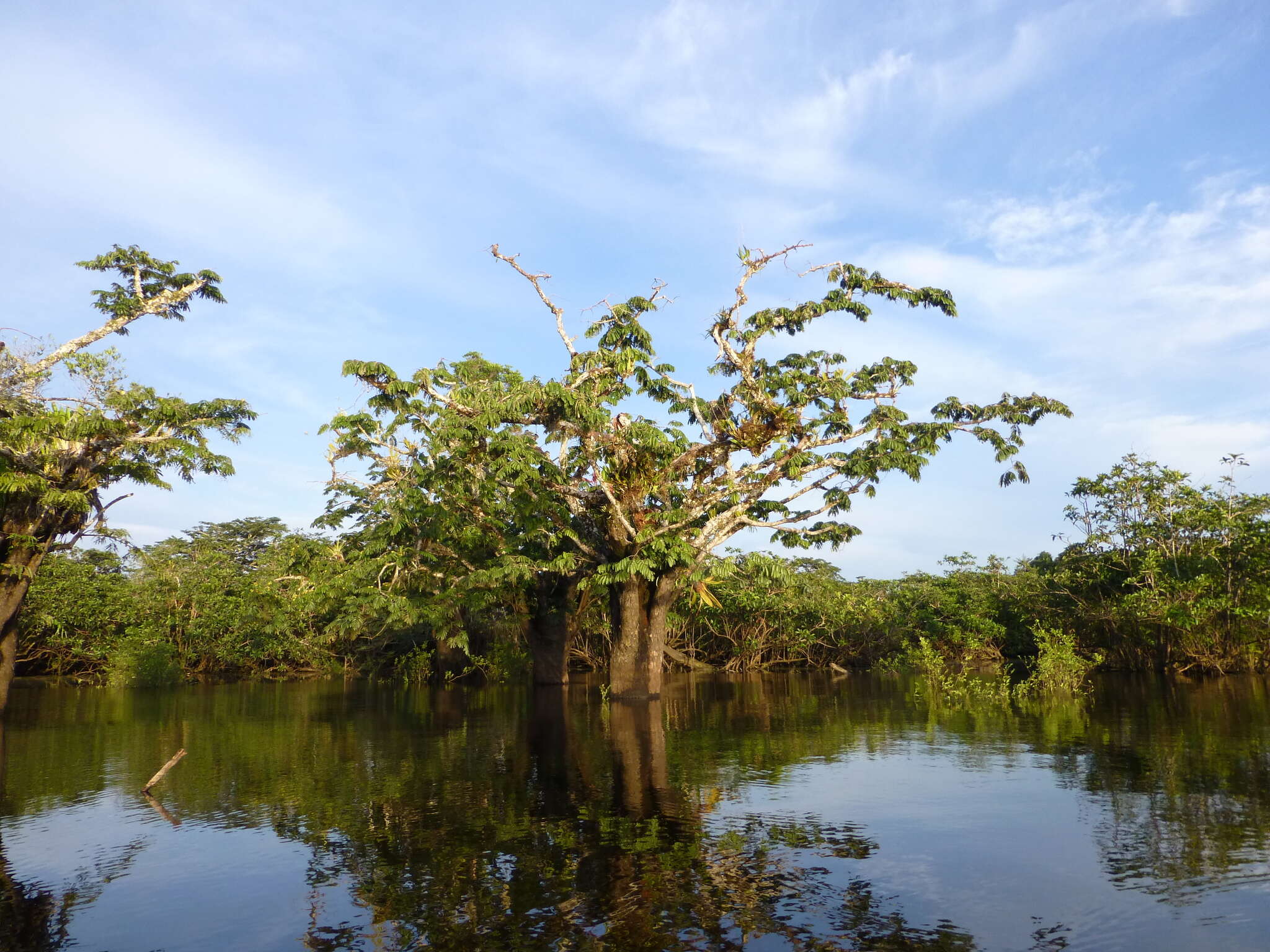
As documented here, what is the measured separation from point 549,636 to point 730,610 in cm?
1143

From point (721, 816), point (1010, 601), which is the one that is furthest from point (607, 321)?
point (1010, 601)

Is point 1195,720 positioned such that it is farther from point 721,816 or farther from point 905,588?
point 905,588

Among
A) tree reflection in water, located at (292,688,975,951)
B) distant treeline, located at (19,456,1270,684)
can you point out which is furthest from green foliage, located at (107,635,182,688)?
tree reflection in water, located at (292,688,975,951)

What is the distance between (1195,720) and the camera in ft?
55.9

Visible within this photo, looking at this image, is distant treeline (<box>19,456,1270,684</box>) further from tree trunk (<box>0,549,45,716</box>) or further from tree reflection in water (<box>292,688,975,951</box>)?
tree reflection in water (<box>292,688,975,951</box>)

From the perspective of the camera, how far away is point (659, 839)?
8.86 meters

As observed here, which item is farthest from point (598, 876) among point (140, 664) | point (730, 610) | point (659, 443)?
point (140, 664)

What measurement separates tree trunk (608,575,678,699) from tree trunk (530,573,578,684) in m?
6.07

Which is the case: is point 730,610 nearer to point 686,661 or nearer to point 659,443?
point 686,661

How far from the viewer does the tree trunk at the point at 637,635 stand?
24.2 meters

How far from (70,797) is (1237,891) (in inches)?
545

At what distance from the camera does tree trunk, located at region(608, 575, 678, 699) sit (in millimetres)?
24188

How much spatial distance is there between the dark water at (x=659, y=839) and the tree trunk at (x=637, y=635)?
6.11 meters

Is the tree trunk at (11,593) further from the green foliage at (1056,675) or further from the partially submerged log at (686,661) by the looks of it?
the green foliage at (1056,675)
